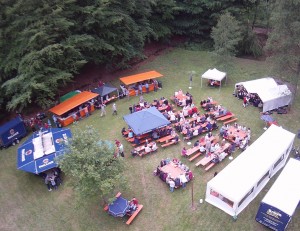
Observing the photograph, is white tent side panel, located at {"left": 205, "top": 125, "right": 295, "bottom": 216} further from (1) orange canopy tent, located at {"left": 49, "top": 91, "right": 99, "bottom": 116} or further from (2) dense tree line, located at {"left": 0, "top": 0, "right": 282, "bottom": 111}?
(2) dense tree line, located at {"left": 0, "top": 0, "right": 282, "bottom": 111}

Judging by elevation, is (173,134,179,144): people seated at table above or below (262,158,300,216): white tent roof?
below

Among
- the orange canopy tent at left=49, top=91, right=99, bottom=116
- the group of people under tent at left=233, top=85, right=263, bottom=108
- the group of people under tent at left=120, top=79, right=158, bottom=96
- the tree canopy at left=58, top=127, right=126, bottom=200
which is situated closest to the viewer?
the tree canopy at left=58, top=127, right=126, bottom=200

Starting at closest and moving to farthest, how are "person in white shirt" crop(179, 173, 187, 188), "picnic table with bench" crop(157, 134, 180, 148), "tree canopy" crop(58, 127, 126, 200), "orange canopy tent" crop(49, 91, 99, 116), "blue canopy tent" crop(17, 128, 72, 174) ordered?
"tree canopy" crop(58, 127, 126, 200)
"person in white shirt" crop(179, 173, 187, 188)
"blue canopy tent" crop(17, 128, 72, 174)
"picnic table with bench" crop(157, 134, 180, 148)
"orange canopy tent" crop(49, 91, 99, 116)

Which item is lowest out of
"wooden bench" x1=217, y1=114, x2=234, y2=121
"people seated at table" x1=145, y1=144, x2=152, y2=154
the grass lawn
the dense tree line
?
the grass lawn

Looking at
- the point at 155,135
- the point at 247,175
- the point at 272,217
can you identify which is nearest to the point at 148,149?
the point at 155,135

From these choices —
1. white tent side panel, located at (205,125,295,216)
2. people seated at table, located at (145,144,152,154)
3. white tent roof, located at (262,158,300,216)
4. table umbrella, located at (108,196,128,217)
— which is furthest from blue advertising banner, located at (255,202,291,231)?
people seated at table, located at (145,144,152,154)

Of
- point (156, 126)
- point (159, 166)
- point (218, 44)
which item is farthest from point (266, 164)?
point (218, 44)

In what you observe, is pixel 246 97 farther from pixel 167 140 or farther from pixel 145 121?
pixel 145 121
